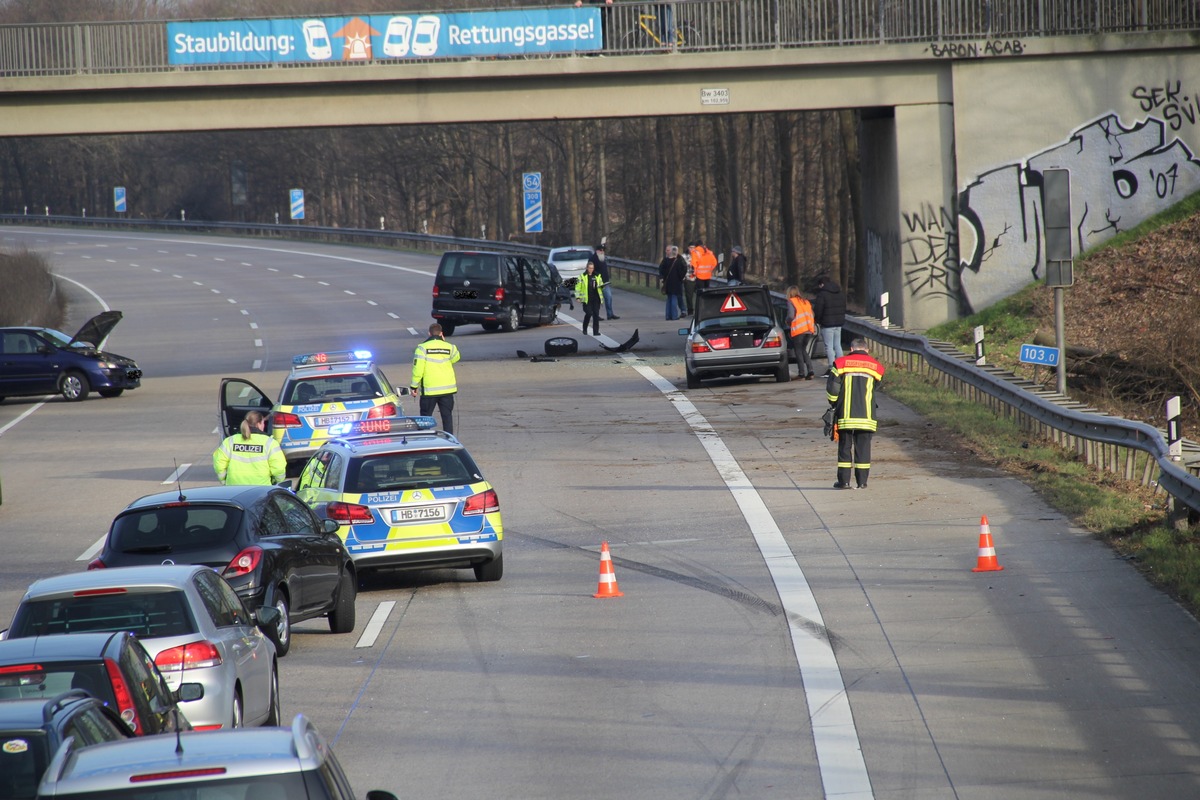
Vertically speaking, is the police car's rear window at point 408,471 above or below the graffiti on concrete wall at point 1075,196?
below

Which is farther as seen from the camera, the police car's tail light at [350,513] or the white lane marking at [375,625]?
the police car's tail light at [350,513]

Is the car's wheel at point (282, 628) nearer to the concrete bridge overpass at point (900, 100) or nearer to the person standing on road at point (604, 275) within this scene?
the concrete bridge overpass at point (900, 100)

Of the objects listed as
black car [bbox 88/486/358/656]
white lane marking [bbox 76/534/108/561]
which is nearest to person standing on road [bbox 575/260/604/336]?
white lane marking [bbox 76/534/108/561]

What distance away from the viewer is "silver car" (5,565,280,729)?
9086 mm

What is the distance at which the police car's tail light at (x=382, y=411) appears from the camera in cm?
2181

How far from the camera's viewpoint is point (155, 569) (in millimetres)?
9688

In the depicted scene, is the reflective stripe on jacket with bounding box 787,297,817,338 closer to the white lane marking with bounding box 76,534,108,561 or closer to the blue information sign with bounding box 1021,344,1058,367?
the blue information sign with bounding box 1021,344,1058,367

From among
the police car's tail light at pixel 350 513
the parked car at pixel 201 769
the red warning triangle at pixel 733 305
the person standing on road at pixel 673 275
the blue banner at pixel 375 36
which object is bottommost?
the police car's tail light at pixel 350 513

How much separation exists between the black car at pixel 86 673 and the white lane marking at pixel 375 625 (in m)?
5.28

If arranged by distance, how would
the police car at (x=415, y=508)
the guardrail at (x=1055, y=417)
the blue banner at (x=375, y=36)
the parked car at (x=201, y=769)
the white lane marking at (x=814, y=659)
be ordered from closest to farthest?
the parked car at (x=201, y=769) < the white lane marking at (x=814, y=659) < the guardrail at (x=1055, y=417) < the police car at (x=415, y=508) < the blue banner at (x=375, y=36)

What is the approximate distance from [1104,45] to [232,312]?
28.6 m

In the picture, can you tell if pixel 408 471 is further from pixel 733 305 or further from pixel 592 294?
pixel 592 294

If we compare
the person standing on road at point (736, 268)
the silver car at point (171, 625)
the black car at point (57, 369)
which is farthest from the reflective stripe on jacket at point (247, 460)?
the person standing on road at point (736, 268)

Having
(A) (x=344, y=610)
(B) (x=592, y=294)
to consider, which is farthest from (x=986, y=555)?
(B) (x=592, y=294)
